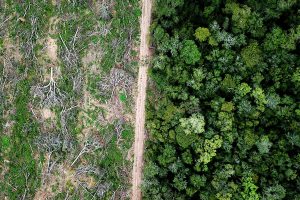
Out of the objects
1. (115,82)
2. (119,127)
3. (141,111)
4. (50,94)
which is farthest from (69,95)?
(141,111)

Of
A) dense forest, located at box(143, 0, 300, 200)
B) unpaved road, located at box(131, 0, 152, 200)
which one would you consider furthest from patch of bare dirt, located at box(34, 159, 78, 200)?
dense forest, located at box(143, 0, 300, 200)

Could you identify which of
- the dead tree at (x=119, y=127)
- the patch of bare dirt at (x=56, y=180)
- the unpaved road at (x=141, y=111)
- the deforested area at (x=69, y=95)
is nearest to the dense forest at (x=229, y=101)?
the unpaved road at (x=141, y=111)

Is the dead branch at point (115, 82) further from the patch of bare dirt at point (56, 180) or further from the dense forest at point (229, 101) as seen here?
the patch of bare dirt at point (56, 180)

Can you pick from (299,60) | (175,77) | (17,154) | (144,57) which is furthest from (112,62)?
(299,60)

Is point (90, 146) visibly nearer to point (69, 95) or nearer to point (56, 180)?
point (56, 180)

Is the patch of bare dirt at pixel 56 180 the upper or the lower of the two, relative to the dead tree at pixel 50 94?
lower

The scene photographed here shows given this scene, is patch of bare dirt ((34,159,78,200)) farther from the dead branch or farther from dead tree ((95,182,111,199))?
the dead branch
